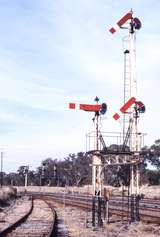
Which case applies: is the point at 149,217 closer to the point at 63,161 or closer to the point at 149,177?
the point at 149,177

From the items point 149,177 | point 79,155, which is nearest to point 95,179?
point 149,177

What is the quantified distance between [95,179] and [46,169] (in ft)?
473

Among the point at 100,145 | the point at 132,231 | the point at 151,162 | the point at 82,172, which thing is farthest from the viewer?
the point at 82,172

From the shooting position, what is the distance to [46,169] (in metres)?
166

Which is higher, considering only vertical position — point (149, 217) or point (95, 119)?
point (95, 119)

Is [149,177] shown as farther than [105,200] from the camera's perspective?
Yes

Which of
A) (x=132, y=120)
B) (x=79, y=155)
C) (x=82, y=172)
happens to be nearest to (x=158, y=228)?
(x=132, y=120)

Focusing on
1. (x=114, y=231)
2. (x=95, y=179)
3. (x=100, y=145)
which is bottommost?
(x=114, y=231)

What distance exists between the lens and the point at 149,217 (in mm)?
24250

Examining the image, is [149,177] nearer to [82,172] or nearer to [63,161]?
[82,172]

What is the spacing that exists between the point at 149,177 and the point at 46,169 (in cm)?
6206

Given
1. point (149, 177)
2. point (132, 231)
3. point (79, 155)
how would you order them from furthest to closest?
point (79, 155) < point (149, 177) < point (132, 231)

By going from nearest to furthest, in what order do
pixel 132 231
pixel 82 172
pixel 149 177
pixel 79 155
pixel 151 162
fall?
pixel 132 231 < pixel 149 177 < pixel 151 162 < pixel 82 172 < pixel 79 155

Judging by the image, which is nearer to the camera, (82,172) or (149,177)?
(149,177)
